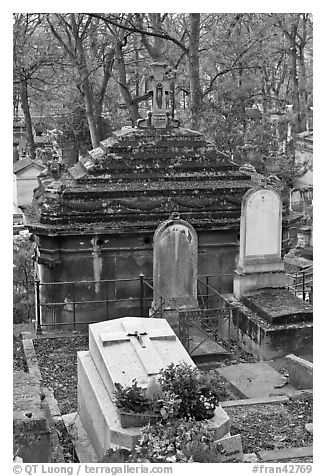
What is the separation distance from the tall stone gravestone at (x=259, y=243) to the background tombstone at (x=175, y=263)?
2.95 feet

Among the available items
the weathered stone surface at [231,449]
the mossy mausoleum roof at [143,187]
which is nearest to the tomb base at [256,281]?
the mossy mausoleum roof at [143,187]

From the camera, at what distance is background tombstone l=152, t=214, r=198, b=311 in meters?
10.7

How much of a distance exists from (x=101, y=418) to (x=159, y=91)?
297 inches

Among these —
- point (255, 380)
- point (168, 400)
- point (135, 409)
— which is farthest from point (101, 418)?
point (255, 380)

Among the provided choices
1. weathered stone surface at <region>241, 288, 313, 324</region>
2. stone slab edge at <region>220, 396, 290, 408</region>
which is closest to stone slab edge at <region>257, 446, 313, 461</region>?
stone slab edge at <region>220, 396, 290, 408</region>

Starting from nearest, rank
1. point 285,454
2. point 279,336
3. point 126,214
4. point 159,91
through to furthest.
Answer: point 285,454
point 279,336
point 126,214
point 159,91

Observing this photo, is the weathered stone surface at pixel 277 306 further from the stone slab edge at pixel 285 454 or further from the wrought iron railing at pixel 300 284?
the stone slab edge at pixel 285 454

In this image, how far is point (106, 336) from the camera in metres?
7.42

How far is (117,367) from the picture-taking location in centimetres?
691

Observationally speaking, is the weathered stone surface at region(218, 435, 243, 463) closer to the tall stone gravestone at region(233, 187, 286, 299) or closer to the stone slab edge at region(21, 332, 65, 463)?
the stone slab edge at region(21, 332, 65, 463)

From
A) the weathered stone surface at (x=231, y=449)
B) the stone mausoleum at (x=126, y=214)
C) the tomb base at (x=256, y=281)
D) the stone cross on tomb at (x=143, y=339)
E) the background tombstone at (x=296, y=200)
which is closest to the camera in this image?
the weathered stone surface at (x=231, y=449)

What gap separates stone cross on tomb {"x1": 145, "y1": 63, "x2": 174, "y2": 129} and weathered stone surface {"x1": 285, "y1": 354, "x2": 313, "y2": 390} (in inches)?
220

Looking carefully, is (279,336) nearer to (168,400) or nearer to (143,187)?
(143,187)

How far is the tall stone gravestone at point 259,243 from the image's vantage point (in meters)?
11.2
